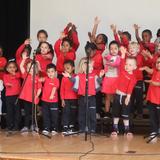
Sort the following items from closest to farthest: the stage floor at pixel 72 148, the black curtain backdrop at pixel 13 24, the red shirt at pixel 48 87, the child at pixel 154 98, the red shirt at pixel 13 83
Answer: the stage floor at pixel 72 148
the child at pixel 154 98
the red shirt at pixel 48 87
the red shirt at pixel 13 83
the black curtain backdrop at pixel 13 24

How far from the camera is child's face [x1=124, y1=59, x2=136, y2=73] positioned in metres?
5.29

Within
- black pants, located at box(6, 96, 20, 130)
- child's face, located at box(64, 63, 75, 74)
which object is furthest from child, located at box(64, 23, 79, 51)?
black pants, located at box(6, 96, 20, 130)

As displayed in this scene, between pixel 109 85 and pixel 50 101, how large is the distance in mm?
769

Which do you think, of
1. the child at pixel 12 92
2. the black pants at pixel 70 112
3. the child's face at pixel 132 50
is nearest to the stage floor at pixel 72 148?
the black pants at pixel 70 112

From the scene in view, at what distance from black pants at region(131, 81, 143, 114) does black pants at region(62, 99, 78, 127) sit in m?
0.73

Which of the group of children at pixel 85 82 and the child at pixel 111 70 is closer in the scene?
the group of children at pixel 85 82

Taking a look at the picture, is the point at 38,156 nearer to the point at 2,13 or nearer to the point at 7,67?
the point at 7,67

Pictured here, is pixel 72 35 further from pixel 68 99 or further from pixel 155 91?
pixel 155 91

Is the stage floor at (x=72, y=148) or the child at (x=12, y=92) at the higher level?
the child at (x=12, y=92)

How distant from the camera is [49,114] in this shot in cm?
573

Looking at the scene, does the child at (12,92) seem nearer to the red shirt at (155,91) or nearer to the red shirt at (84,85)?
the red shirt at (84,85)

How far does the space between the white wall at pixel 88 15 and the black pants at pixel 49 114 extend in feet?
4.01

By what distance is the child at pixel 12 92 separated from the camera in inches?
228

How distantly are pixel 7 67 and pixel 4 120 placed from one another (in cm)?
92
